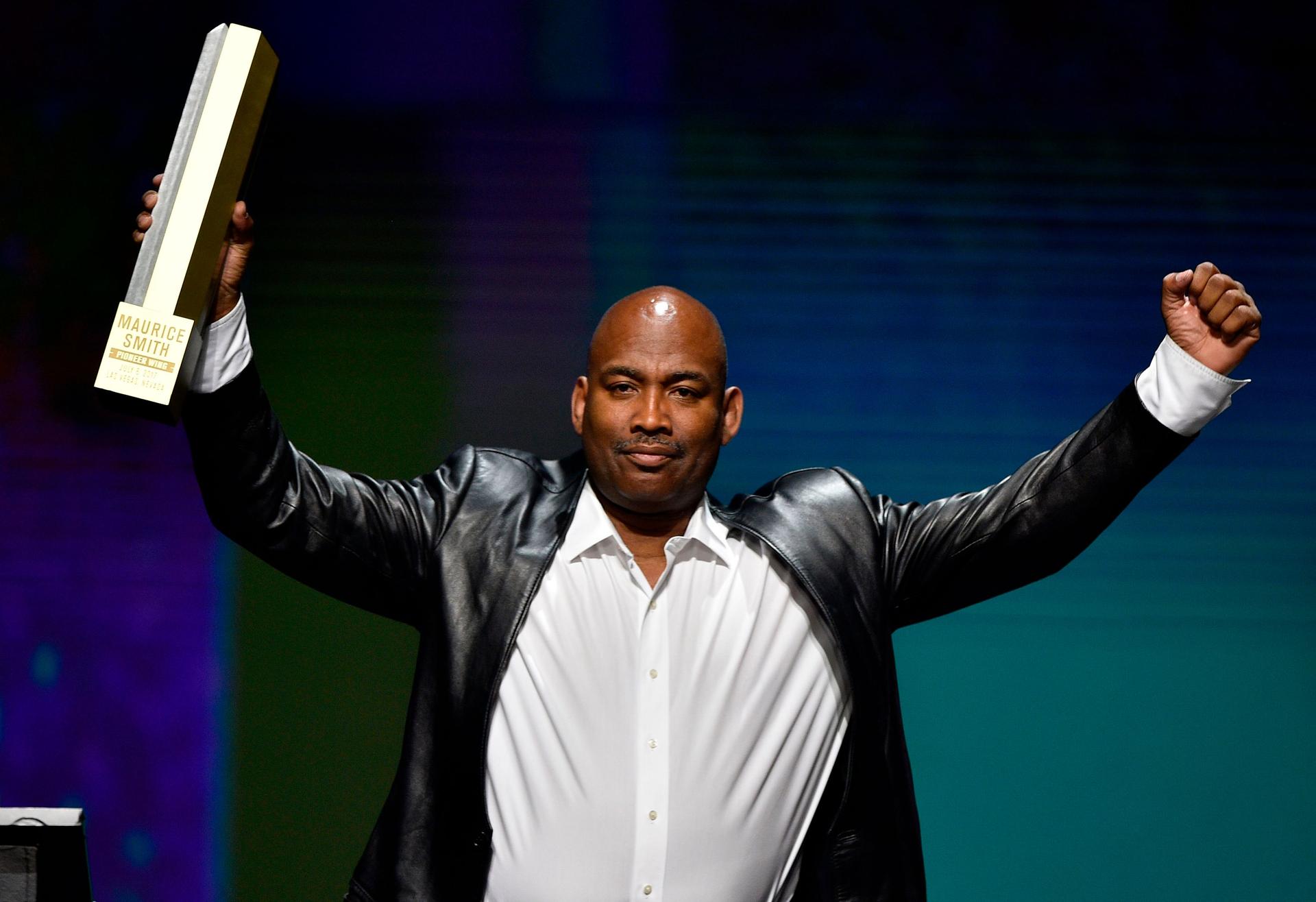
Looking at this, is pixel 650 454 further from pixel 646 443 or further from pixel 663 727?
pixel 663 727

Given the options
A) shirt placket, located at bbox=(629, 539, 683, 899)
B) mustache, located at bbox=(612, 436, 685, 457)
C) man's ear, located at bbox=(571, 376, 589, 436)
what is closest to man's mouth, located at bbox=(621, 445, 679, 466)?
mustache, located at bbox=(612, 436, 685, 457)

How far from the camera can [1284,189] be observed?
321cm

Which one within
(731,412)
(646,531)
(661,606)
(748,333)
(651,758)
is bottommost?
(651,758)

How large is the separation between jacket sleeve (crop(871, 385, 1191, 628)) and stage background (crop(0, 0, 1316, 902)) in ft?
3.29

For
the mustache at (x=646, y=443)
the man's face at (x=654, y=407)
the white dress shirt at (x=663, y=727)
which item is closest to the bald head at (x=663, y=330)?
the man's face at (x=654, y=407)

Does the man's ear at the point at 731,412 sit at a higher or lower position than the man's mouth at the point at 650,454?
higher

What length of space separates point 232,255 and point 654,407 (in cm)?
61

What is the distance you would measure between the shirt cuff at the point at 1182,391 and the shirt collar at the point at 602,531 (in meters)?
0.64

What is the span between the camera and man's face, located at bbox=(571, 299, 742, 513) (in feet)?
6.80

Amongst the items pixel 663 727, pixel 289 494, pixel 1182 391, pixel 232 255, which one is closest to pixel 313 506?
pixel 289 494

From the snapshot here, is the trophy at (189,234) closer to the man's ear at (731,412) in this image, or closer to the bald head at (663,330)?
the bald head at (663,330)

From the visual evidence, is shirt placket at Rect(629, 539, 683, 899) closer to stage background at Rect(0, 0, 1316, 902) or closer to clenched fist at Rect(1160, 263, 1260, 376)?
clenched fist at Rect(1160, 263, 1260, 376)

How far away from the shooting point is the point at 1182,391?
78.8 inches

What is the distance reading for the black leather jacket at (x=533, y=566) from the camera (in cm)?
202
